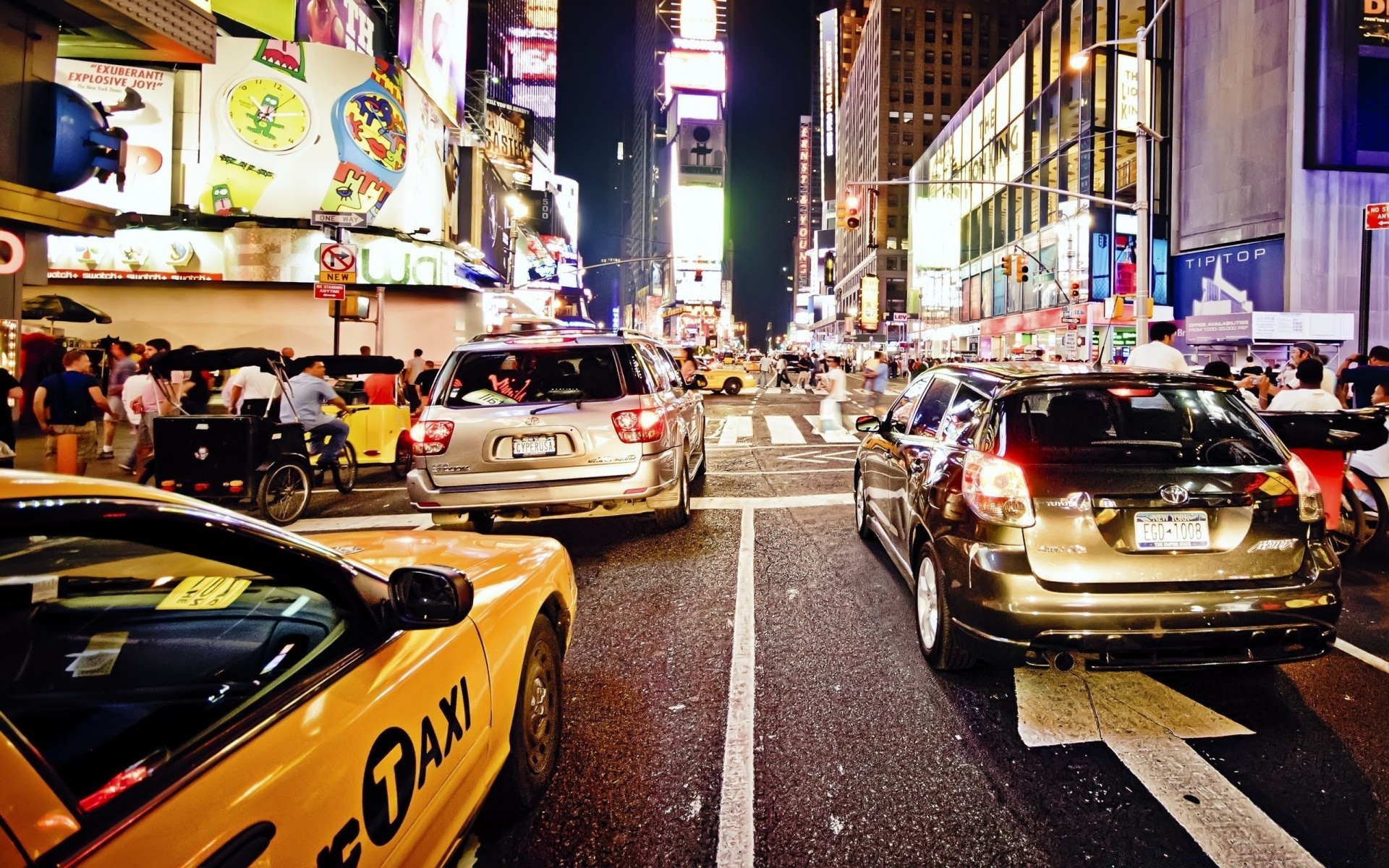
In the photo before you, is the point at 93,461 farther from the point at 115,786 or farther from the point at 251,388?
the point at 115,786

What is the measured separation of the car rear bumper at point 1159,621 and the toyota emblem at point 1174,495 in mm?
367

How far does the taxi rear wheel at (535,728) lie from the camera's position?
9.00ft

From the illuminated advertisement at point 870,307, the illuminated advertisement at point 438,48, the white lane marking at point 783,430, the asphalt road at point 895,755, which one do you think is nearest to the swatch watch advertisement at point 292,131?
the illuminated advertisement at point 438,48

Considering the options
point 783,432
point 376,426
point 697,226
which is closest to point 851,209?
point 783,432

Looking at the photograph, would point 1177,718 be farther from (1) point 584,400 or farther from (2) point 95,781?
(1) point 584,400

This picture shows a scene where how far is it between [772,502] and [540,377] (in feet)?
10.2

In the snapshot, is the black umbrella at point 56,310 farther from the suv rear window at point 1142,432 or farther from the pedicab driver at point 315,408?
the suv rear window at point 1142,432

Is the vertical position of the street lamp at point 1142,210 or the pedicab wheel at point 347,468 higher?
the street lamp at point 1142,210

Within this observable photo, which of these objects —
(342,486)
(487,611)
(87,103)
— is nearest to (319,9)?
(87,103)

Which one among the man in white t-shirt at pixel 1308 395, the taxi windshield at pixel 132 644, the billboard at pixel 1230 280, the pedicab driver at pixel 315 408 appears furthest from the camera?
the billboard at pixel 1230 280

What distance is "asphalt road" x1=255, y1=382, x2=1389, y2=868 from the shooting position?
2.71 meters

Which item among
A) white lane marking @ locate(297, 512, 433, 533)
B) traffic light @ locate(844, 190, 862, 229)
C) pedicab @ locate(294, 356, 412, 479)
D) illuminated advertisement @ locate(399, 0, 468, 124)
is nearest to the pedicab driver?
white lane marking @ locate(297, 512, 433, 533)

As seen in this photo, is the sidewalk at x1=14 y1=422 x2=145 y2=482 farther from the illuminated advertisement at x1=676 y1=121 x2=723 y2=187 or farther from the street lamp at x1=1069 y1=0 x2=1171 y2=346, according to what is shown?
the illuminated advertisement at x1=676 y1=121 x2=723 y2=187

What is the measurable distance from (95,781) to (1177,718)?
4.12 metres
